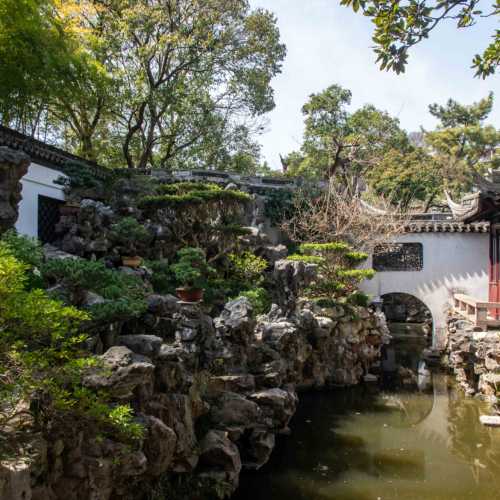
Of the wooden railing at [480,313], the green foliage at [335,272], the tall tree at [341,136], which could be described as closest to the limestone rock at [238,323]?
the green foliage at [335,272]

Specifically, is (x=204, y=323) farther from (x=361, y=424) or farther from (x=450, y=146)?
(x=450, y=146)

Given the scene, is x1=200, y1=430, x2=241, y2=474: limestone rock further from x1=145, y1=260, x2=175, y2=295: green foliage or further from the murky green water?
x1=145, y1=260, x2=175, y2=295: green foliage

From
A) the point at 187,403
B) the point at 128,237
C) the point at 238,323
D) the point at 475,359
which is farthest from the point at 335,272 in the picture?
the point at 187,403

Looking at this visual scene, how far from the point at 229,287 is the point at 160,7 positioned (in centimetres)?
1085

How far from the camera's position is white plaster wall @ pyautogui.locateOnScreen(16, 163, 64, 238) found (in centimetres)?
1063

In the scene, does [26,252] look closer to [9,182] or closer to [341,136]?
[9,182]

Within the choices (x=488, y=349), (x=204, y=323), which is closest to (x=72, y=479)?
(x=204, y=323)

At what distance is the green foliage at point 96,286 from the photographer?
5.09 m

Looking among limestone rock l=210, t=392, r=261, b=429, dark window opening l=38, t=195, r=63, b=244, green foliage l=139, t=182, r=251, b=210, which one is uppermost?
green foliage l=139, t=182, r=251, b=210

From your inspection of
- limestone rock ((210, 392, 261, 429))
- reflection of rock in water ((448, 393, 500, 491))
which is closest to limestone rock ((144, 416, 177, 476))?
limestone rock ((210, 392, 261, 429))

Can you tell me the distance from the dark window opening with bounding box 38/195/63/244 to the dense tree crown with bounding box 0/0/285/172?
100 inches

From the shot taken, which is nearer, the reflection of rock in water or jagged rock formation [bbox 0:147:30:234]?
jagged rock formation [bbox 0:147:30:234]

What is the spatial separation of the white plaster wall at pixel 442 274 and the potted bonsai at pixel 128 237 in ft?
34.0

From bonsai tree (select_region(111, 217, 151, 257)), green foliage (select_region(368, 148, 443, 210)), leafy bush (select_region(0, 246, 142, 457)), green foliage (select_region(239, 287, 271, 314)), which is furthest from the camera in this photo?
green foliage (select_region(368, 148, 443, 210))
